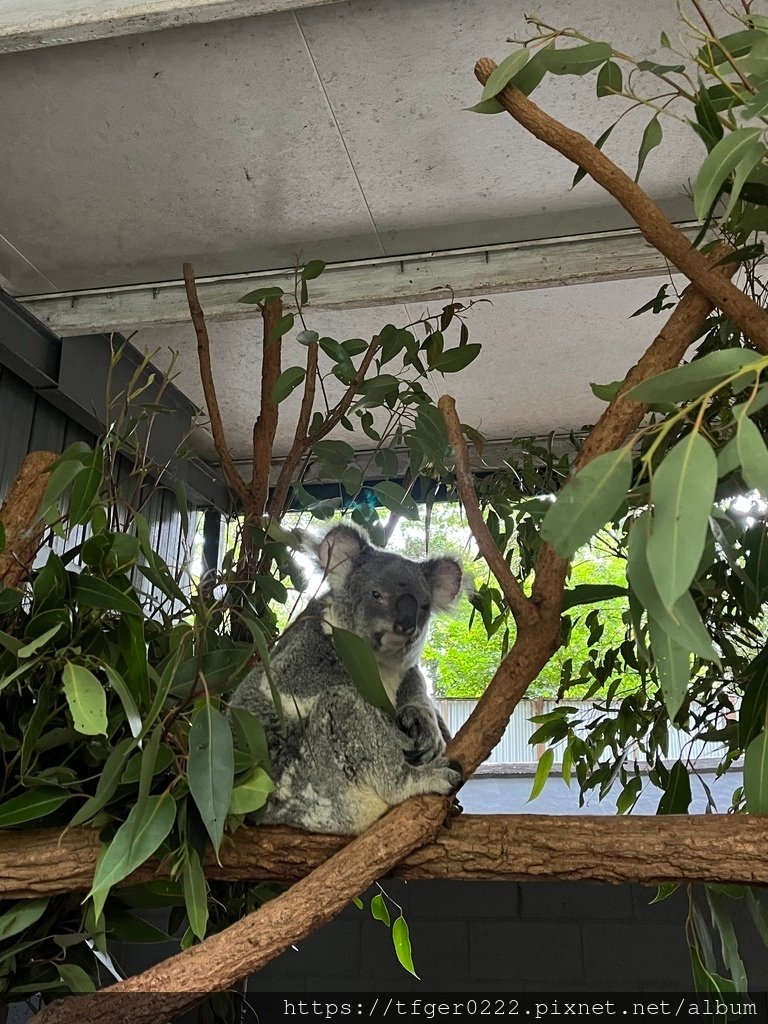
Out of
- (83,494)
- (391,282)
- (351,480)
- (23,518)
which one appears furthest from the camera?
(391,282)

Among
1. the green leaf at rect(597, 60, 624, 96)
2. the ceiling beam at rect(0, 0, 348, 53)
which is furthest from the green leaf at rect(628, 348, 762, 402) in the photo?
the ceiling beam at rect(0, 0, 348, 53)

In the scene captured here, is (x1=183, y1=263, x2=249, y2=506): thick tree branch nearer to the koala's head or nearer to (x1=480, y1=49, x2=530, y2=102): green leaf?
the koala's head

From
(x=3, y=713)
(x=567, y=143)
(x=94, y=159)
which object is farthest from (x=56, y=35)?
(x=3, y=713)

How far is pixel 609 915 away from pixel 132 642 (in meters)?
2.76

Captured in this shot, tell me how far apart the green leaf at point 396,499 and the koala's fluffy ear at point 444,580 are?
0.13 metres

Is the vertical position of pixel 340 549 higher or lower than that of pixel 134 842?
higher

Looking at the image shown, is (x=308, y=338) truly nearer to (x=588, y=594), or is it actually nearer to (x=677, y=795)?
(x=588, y=594)

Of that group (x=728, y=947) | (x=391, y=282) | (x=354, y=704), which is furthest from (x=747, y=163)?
(x=391, y=282)

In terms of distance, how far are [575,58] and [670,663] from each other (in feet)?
2.95

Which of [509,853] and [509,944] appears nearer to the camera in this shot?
[509,853]

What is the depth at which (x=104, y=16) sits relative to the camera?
209 centimetres

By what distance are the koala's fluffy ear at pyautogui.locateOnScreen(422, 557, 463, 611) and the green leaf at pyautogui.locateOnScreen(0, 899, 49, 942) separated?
44.3 inches

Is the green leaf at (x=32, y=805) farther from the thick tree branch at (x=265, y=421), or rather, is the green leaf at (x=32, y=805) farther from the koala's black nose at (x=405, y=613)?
the thick tree branch at (x=265, y=421)

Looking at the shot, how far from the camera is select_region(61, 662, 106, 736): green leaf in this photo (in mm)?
1426
